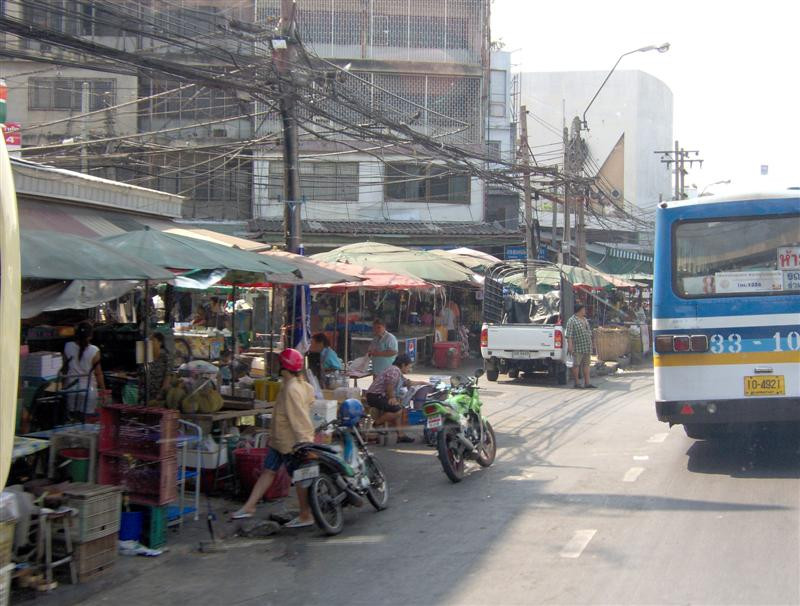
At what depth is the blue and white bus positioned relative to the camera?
829cm

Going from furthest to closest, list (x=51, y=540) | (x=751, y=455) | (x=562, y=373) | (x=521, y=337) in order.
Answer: (x=521, y=337) → (x=562, y=373) → (x=751, y=455) → (x=51, y=540)

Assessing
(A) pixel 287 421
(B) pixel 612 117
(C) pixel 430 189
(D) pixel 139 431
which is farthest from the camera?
(B) pixel 612 117

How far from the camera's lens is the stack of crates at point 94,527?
18.8 ft

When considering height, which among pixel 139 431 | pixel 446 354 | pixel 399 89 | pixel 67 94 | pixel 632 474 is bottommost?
pixel 632 474

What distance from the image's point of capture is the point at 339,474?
23.4ft

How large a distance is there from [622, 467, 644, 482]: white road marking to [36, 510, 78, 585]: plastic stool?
557 centimetres

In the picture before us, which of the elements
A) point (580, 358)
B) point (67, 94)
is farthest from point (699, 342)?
point (67, 94)

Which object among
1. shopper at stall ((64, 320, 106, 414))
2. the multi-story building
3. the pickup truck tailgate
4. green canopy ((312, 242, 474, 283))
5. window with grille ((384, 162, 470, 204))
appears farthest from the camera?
window with grille ((384, 162, 470, 204))

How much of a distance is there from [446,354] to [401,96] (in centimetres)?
1461

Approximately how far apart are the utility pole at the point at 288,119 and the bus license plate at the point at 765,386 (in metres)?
7.01

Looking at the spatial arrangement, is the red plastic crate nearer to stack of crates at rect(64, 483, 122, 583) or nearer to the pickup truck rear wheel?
stack of crates at rect(64, 483, 122, 583)

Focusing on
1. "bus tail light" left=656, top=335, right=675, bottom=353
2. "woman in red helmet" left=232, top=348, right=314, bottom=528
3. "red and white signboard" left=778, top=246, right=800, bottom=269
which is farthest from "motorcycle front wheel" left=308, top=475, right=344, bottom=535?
"red and white signboard" left=778, top=246, right=800, bottom=269

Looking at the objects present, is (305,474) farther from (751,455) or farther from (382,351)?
(382,351)

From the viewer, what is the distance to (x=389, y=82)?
32.3 meters
